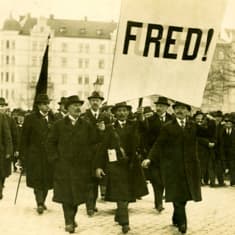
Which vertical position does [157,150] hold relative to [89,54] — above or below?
above

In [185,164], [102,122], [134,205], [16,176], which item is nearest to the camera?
[185,164]

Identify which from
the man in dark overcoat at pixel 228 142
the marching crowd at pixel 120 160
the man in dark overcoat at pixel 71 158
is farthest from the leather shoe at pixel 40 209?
the man in dark overcoat at pixel 228 142

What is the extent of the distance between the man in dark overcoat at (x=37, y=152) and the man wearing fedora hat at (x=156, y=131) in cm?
182

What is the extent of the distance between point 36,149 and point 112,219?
1.91 meters

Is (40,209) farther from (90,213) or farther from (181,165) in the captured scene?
(181,165)

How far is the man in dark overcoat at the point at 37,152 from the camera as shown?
11500 mm

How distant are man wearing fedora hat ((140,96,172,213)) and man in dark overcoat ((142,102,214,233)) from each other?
2.11 meters

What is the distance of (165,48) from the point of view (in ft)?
26.3

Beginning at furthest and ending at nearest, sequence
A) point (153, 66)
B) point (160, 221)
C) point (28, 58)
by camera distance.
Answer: point (28, 58) < point (160, 221) < point (153, 66)

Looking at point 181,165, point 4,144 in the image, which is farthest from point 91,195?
point 4,144

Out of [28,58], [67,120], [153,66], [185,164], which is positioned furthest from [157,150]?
[28,58]

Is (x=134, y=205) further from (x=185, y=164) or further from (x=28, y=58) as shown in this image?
(x=28, y=58)

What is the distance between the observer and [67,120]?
32.1ft

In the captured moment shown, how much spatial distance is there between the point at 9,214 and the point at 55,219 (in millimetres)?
939
